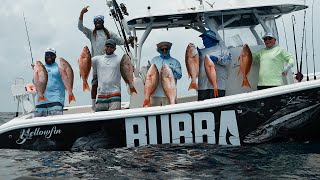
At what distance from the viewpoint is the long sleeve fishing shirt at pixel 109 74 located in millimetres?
6945

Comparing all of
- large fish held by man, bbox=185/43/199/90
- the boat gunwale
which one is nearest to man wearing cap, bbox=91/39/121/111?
the boat gunwale

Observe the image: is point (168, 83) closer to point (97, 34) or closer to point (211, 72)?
point (211, 72)

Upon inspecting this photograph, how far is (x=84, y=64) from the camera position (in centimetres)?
697

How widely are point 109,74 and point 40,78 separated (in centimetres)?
112

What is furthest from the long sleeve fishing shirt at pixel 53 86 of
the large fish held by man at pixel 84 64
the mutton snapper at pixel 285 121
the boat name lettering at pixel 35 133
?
the mutton snapper at pixel 285 121

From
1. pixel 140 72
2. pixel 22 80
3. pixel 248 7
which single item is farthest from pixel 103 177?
pixel 22 80

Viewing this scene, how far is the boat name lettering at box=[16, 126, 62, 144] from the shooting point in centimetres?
669

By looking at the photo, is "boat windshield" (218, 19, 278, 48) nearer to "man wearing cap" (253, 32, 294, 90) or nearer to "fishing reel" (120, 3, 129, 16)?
"man wearing cap" (253, 32, 294, 90)

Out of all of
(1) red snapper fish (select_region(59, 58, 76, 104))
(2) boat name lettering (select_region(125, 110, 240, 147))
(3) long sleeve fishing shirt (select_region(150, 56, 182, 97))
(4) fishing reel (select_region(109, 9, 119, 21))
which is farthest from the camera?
(4) fishing reel (select_region(109, 9, 119, 21))

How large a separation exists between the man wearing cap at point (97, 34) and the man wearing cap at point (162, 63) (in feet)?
3.62

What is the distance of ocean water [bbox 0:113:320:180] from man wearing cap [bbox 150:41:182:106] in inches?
36.2

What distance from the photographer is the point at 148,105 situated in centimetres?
686

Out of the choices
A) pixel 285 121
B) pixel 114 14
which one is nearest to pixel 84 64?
pixel 114 14

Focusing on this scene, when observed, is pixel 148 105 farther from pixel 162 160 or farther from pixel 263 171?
pixel 263 171
